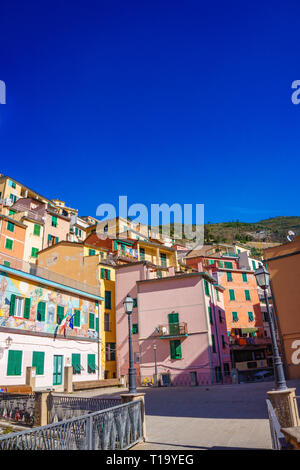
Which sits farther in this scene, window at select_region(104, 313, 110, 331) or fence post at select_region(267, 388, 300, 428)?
window at select_region(104, 313, 110, 331)

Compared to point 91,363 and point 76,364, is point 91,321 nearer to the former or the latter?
point 91,363

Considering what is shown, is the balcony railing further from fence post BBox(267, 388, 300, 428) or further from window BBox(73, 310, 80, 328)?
fence post BBox(267, 388, 300, 428)

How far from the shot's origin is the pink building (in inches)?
1083

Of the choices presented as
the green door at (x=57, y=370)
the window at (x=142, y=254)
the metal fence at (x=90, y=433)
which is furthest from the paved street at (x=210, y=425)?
the window at (x=142, y=254)

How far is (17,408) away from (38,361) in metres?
9.67

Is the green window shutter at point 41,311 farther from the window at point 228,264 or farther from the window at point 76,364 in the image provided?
the window at point 228,264

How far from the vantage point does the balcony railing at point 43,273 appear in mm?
21719

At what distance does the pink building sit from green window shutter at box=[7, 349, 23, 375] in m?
11.6

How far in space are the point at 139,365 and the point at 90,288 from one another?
7909 millimetres

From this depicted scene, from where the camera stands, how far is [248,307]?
43.7 m

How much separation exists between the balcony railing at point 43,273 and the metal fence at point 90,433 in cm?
1545

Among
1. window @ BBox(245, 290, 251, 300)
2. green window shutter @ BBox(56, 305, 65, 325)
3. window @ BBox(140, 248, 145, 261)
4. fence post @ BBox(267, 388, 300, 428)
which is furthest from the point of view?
window @ BBox(245, 290, 251, 300)

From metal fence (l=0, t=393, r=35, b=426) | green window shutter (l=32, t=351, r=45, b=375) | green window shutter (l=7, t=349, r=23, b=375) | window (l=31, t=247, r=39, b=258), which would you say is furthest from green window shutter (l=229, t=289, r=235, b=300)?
metal fence (l=0, t=393, r=35, b=426)
